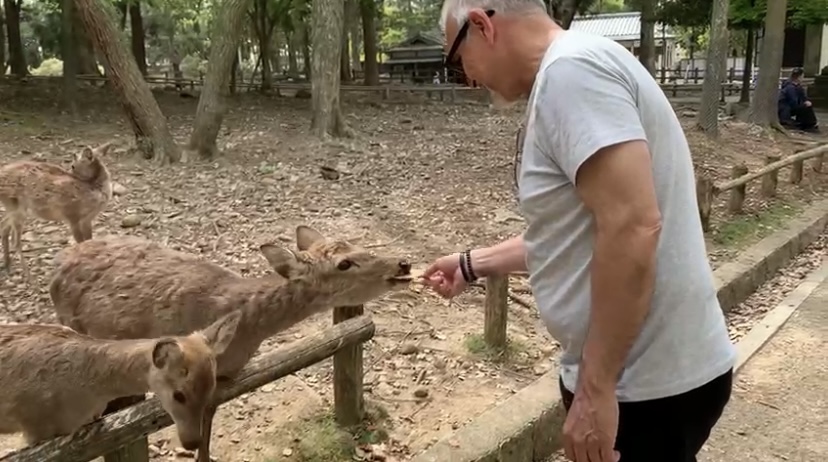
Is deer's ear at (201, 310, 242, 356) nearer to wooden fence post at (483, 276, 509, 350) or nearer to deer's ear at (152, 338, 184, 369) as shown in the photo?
deer's ear at (152, 338, 184, 369)

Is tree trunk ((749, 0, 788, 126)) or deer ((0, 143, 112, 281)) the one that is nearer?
deer ((0, 143, 112, 281))

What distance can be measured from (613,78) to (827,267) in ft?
21.0

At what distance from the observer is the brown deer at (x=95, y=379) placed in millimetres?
2613

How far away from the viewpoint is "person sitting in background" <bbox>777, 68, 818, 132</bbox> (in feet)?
58.4

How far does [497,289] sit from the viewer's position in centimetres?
470

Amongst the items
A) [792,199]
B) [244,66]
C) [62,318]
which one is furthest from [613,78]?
[244,66]

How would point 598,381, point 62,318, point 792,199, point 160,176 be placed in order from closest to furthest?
point 598,381 < point 62,318 < point 160,176 < point 792,199

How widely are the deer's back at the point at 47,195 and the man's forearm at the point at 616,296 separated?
4733 mm

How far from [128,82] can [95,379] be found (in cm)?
699

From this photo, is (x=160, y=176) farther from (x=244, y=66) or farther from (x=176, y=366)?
(x=244, y=66)

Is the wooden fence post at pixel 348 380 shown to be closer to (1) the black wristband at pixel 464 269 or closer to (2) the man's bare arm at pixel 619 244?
(1) the black wristband at pixel 464 269

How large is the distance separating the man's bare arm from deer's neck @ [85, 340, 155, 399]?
1538 mm

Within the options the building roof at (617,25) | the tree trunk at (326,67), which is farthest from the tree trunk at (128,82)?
the building roof at (617,25)

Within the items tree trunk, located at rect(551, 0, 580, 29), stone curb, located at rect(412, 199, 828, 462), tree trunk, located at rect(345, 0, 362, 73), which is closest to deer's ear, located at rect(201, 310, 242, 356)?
stone curb, located at rect(412, 199, 828, 462)
